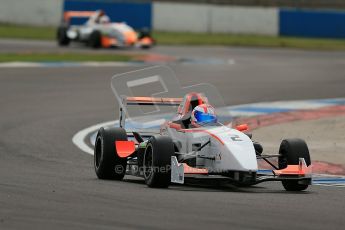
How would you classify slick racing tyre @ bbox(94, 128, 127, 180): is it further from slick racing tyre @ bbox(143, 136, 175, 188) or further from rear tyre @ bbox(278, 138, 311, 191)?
rear tyre @ bbox(278, 138, 311, 191)

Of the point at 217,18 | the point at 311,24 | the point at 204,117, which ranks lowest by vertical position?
the point at 311,24

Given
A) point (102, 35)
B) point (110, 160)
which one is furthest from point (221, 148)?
point (102, 35)

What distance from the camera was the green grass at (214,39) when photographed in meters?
41.8

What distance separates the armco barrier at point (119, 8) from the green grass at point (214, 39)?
1.08m

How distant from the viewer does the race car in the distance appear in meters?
37.8

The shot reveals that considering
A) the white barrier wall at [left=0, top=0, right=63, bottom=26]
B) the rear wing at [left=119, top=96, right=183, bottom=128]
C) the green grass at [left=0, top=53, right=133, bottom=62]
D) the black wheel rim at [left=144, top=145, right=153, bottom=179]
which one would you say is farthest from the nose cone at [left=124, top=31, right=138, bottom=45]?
the black wheel rim at [left=144, top=145, right=153, bottom=179]

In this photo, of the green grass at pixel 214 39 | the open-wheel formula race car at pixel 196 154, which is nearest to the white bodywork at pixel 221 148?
the open-wheel formula race car at pixel 196 154

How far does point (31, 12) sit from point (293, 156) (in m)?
37.0

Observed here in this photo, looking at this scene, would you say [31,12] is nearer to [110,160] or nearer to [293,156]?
[110,160]

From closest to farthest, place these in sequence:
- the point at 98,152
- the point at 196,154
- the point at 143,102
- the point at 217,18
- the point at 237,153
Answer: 1. the point at 237,153
2. the point at 196,154
3. the point at 98,152
4. the point at 143,102
5. the point at 217,18

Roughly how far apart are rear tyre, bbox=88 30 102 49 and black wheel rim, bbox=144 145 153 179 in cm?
2680

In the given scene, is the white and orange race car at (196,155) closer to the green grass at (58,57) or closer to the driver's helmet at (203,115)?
the driver's helmet at (203,115)

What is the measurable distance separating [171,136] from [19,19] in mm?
36186

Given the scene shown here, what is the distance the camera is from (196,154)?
11391mm
